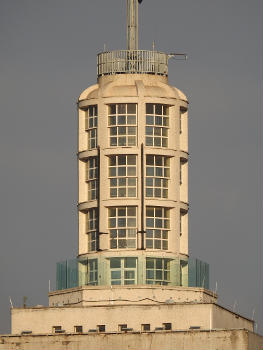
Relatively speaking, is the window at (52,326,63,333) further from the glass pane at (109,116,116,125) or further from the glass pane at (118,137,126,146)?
the glass pane at (109,116,116,125)

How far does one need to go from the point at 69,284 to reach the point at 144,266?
727 cm

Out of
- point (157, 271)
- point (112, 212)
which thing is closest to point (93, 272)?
point (112, 212)

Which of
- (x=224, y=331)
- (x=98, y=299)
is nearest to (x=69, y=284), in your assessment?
(x=98, y=299)

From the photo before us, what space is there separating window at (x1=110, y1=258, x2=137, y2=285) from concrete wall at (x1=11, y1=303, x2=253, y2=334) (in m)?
3.56

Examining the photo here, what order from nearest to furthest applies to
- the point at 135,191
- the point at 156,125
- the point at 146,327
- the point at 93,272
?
the point at 146,327 → the point at 135,191 → the point at 93,272 → the point at 156,125

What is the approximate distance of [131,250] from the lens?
197 meters

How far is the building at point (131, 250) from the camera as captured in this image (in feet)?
634

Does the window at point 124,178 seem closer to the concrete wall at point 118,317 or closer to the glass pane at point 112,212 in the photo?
the glass pane at point 112,212

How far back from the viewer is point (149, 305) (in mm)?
193250

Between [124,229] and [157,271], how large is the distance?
4.49 m

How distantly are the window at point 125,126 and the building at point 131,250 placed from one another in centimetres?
8

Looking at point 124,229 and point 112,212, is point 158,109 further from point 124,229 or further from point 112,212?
point 124,229

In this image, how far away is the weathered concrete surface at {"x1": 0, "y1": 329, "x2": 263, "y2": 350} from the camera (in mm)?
188750

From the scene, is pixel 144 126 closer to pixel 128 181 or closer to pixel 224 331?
pixel 128 181
